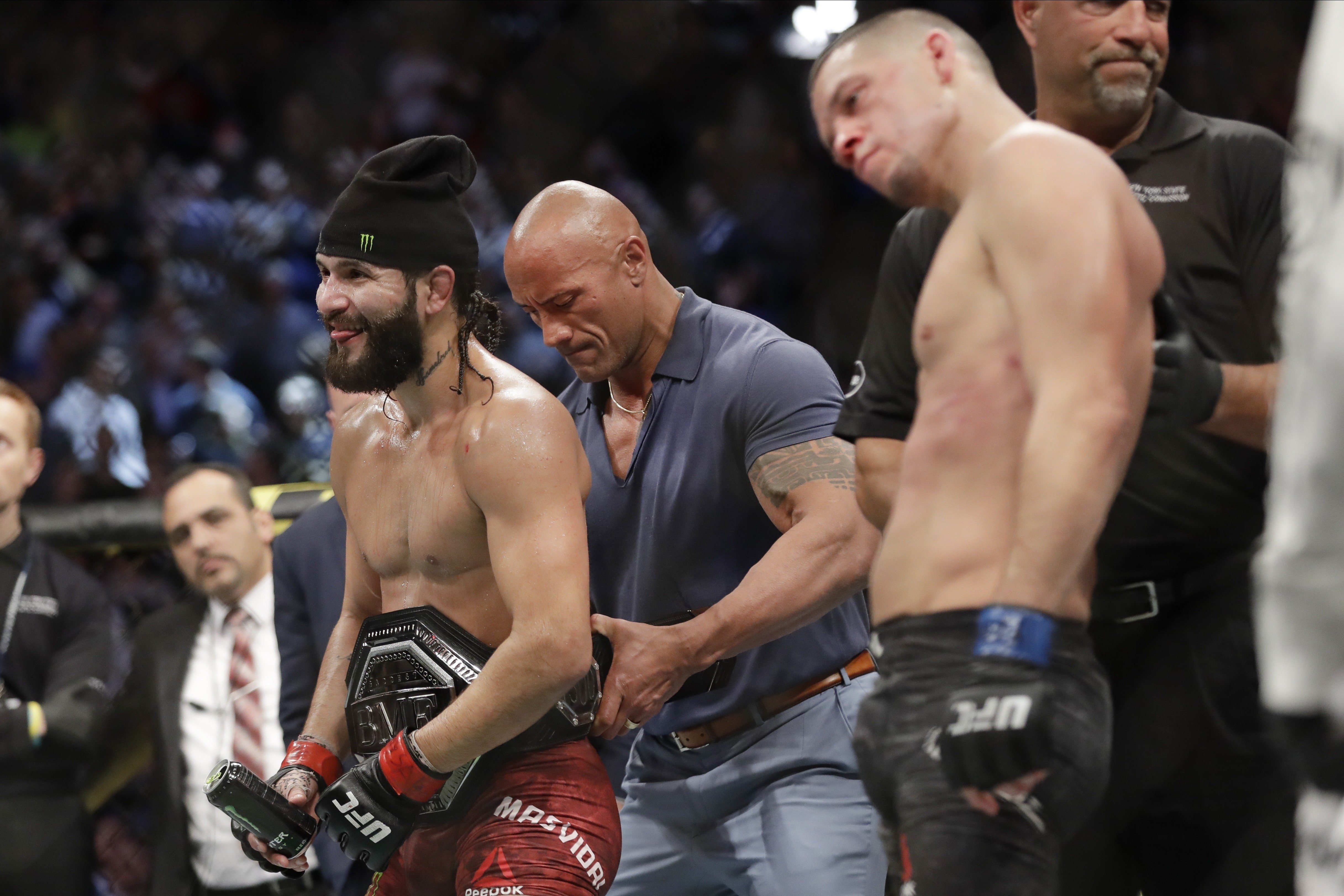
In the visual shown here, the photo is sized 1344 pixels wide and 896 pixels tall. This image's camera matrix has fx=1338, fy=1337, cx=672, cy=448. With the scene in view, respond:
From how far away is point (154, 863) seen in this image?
9.70 feet

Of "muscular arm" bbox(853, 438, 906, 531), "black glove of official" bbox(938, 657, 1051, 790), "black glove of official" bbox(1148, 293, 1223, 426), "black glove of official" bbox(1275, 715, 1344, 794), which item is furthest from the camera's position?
"muscular arm" bbox(853, 438, 906, 531)

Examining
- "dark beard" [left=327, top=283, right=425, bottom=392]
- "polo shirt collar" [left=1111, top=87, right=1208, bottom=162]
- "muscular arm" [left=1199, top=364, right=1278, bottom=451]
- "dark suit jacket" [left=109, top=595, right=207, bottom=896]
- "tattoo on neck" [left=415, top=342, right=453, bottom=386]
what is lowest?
"dark suit jacket" [left=109, top=595, right=207, bottom=896]

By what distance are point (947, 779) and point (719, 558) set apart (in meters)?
0.87

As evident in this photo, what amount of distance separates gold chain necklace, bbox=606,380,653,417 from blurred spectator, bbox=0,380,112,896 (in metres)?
1.47

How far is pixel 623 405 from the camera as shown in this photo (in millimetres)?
2016

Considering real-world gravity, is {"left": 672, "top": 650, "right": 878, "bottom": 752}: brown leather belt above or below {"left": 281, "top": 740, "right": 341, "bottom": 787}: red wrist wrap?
below

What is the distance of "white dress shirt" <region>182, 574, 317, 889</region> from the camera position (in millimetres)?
2906

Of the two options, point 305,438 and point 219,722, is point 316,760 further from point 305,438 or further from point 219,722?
point 305,438

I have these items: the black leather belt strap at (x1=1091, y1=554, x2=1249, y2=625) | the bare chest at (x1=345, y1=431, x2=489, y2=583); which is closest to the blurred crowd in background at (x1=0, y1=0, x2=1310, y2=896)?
the bare chest at (x1=345, y1=431, x2=489, y2=583)

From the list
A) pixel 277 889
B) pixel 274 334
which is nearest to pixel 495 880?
pixel 277 889

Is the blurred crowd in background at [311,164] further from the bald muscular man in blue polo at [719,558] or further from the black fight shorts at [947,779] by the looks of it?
the black fight shorts at [947,779]

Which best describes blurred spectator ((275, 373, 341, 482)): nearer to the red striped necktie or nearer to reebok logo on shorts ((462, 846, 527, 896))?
the red striped necktie

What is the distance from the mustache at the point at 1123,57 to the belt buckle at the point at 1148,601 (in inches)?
22.8

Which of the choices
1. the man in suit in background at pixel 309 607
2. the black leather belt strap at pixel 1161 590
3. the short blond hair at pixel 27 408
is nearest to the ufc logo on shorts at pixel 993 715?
the black leather belt strap at pixel 1161 590
